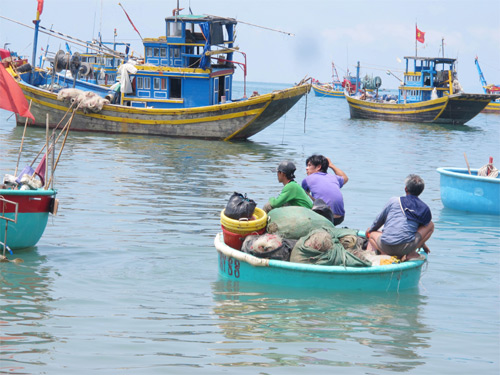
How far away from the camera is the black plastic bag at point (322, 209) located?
351 inches

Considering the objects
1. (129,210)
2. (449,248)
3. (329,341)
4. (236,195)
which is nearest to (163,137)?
(129,210)

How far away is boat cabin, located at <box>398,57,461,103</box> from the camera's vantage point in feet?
156

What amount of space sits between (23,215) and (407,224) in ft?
15.5

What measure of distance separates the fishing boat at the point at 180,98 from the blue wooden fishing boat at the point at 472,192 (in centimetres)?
1272

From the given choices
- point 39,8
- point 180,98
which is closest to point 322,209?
point 180,98

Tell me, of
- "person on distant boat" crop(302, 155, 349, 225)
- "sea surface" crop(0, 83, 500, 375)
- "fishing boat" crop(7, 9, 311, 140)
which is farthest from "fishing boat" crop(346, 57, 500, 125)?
"person on distant boat" crop(302, 155, 349, 225)

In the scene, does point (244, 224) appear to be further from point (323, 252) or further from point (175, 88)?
point (175, 88)

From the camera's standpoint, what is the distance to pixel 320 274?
799 cm

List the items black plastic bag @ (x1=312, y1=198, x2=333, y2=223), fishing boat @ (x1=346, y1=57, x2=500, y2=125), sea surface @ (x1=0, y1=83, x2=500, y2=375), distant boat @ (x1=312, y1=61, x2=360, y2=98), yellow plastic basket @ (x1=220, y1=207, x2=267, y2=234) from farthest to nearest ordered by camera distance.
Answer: distant boat @ (x1=312, y1=61, x2=360, y2=98)
fishing boat @ (x1=346, y1=57, x2=500, y2=125)
black plastic bag @ (x1=312, y1=198, x2=333, y2=223)
yellow plastic basket @ (x1=220, y1=207, x2=267, y2=234)
sea surface @ (x1=0, y1=83, x2=500, y2=375)

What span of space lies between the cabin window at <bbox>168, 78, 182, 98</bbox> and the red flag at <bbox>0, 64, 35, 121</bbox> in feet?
58.8

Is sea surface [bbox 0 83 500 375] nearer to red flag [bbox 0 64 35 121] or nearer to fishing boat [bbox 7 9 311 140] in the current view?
red flag [bbox 0 64 35 121]

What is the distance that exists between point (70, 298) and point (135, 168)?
461 inches

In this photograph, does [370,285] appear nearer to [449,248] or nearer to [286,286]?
[286,286]

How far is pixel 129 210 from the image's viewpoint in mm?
13352
